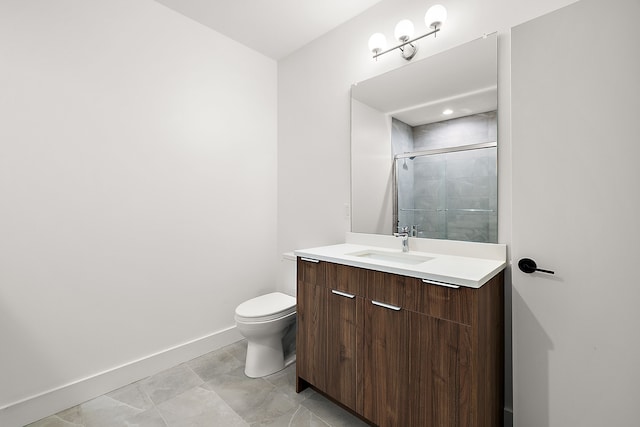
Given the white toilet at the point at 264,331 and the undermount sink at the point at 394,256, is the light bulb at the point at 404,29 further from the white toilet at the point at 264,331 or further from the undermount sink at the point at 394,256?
the white toilet at the point at 264,331

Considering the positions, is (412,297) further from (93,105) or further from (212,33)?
(212,33)

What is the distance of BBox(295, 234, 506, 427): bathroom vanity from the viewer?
118 centimetres

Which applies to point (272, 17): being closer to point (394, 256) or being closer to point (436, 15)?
point (436, 15)

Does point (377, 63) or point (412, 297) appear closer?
point (412, 297)

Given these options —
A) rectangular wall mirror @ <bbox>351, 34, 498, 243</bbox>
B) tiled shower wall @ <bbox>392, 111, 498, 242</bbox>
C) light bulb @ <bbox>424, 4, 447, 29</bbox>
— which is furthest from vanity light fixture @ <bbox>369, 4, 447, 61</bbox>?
tiled shower wall @ <bbox>392, 111, 498, 242</bbox>

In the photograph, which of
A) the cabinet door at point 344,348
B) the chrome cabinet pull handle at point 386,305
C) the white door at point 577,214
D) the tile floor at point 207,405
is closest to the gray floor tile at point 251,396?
the tile floor at point 207,405

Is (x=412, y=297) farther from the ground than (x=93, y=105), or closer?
closer

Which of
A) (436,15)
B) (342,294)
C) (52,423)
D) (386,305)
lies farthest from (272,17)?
(52,423)

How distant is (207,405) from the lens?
5.69 feet

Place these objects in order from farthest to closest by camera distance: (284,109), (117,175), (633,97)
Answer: (284,109) < (117,175) < (633,97)

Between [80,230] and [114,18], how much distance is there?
4.48 feet

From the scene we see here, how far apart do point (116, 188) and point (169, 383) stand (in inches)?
52.6

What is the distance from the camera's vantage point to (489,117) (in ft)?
5.15

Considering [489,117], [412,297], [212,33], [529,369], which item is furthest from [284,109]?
[529,369]
